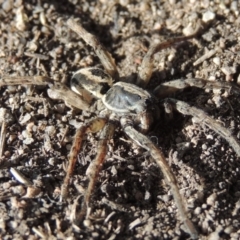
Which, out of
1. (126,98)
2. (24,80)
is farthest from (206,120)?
(24,80)

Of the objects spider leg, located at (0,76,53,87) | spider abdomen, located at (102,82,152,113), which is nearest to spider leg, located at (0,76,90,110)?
spider leg, located at (0,76,53,87)

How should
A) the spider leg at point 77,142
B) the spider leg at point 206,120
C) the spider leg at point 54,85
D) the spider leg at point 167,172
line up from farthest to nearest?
the spider leg at point 54,85 → the spider leg at point 206,120 → the spider leg at point 77,142 → the spider leg at point 167,172

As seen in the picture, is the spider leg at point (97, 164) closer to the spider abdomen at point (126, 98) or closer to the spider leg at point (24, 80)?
the spider abdomen at point (126, 98)

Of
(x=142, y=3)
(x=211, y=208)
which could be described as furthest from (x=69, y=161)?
(x=142, y=3)

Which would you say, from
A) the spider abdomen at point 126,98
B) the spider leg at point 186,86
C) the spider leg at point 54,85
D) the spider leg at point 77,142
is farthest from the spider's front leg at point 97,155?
the spider leg at point 186,86

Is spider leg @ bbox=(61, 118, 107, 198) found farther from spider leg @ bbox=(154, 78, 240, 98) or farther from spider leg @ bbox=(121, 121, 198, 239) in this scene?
spider leg @ bbox=(154, 78, 240, 98)

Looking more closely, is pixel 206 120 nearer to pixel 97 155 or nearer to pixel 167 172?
pixel 167 172
